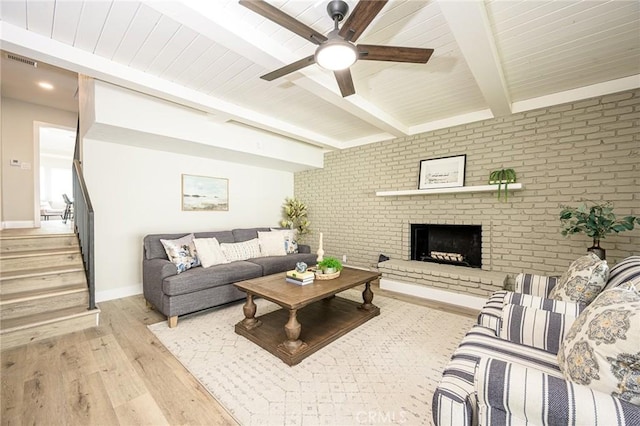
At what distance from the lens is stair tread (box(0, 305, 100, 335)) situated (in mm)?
2302

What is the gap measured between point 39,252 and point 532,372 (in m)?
4.62

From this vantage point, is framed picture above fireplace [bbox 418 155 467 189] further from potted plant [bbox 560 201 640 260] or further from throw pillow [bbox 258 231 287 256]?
throw pillow [bbox 258 231 287 256]

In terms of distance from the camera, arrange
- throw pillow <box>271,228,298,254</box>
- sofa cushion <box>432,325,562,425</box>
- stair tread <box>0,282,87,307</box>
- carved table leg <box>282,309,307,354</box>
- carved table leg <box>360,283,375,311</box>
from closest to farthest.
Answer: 1. sofa cushion <box>432,325,562,425</box>
2. carved table leg <box>282,309,307,354</box>
3. stair tread <box>0,282,87,307</box>
4. carved table leg <box>360,283,375,311</box>
5. throw pillow <box>271,228,298,254</box>

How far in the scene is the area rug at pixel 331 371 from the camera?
1609 millimetres

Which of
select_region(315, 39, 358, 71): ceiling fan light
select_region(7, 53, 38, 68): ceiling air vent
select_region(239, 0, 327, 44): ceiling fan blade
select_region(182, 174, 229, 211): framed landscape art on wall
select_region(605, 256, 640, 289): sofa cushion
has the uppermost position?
select_region(7, 53, 38, 68): ceiling air vent

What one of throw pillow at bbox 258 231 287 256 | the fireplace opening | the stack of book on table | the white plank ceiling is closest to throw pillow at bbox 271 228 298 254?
throw pillow at bbox 258 231 287 256

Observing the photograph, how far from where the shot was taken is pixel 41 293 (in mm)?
2686

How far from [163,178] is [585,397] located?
15.7ft

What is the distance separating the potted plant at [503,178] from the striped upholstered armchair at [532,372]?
168 centimetres

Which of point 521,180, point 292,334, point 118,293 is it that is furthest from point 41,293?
point 521,180

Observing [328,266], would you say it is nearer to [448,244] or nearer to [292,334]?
[292,334]

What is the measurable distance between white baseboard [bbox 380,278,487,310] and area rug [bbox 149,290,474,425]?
517mm

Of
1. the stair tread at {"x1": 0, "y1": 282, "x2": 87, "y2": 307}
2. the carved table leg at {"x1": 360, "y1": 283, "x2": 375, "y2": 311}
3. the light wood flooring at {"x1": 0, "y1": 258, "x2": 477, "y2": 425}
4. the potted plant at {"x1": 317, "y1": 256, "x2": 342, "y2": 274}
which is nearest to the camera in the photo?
the light wood flooring at {"x1": 0, "y1": 258, "x2": 477, "y2": 425}

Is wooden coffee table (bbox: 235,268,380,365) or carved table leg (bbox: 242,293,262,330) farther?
carved table leg (bbox: 242,293,262,330)
